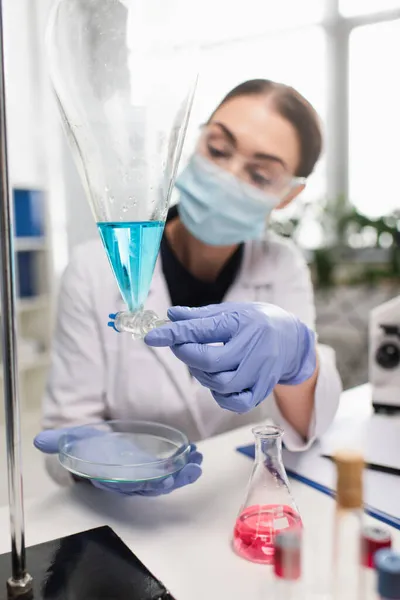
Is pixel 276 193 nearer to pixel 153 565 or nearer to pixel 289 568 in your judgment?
pixel 153 565

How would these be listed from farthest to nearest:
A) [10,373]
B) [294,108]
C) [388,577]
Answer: [294,108] → [10,373] → [388,577]

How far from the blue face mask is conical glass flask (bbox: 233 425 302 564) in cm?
63

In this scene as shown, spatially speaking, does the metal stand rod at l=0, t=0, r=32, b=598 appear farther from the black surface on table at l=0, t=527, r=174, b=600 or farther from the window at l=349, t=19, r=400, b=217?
the window at l=349, t=19, r=400, b=217

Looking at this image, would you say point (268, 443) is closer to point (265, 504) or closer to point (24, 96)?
point (265, 504)

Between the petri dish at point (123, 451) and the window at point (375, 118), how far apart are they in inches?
95.0

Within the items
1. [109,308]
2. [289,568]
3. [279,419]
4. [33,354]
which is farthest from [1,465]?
[289,568]

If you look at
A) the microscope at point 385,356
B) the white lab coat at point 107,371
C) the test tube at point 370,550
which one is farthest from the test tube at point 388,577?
the microscope at point 385,356

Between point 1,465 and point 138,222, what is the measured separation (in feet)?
6.55

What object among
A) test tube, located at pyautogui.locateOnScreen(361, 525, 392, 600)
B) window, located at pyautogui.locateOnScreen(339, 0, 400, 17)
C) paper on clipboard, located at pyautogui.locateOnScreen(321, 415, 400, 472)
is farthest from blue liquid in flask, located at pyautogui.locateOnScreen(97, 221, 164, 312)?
window, located at pyautogui.locateOnScreen(339, 0, 400, 17)

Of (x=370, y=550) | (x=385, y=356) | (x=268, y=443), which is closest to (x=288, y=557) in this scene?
(x=370, y=550)

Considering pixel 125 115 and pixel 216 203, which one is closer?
pixel 125 115

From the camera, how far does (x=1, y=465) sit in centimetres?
229

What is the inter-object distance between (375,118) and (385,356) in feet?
7.14

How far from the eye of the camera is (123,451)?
80cm
